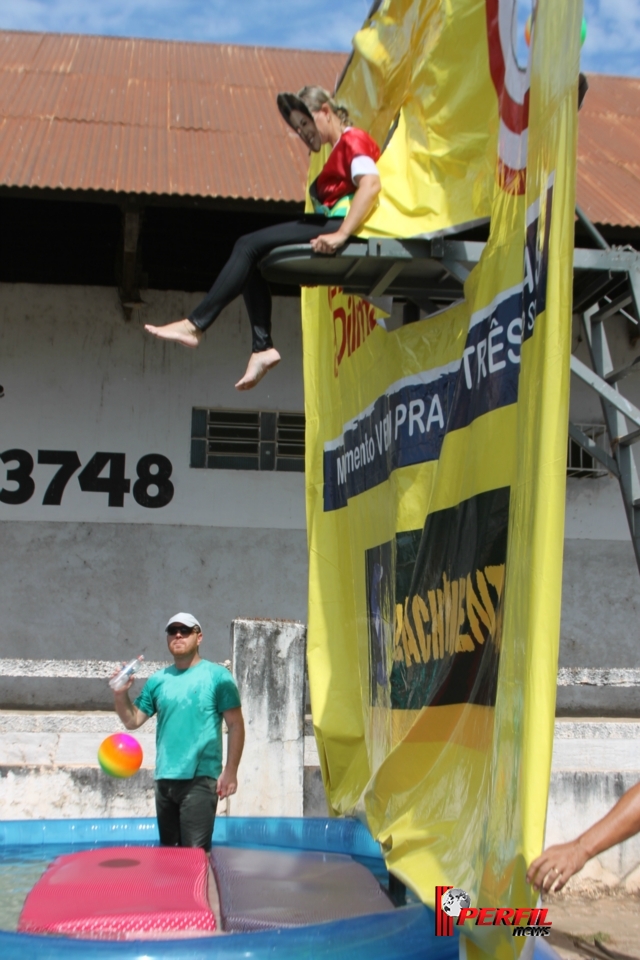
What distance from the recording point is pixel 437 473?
4215 millimetres

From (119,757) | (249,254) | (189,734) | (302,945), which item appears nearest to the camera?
(302,945)

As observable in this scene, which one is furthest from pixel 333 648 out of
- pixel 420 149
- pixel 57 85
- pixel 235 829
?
pixel 57 85

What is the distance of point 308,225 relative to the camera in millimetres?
4355

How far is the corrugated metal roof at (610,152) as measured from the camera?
8859 mm

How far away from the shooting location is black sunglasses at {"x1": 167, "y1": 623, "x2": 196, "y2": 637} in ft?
17.6

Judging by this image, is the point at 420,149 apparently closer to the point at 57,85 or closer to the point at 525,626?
A: the point at 525,626

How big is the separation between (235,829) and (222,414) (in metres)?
5.08

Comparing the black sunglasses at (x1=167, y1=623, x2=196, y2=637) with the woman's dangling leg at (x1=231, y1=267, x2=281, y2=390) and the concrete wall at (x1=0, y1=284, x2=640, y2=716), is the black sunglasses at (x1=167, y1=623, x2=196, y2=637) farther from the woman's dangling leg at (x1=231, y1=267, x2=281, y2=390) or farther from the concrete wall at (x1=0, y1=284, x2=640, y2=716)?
the concrete wall at (x1=0, y1=284, x2=640, y2=716)

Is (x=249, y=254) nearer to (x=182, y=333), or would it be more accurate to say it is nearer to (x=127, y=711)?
(x=182, y=333)

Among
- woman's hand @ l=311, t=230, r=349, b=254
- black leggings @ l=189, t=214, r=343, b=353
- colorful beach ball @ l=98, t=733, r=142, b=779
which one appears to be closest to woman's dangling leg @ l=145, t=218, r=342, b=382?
black leggings @ l=189, t=214, r=343, b=353

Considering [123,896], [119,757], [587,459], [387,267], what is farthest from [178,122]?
[123,896]

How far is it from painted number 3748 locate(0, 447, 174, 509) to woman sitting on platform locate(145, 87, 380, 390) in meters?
5.75

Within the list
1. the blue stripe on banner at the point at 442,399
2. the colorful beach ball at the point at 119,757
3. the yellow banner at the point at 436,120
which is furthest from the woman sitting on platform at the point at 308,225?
the colorful beach ball at the point at 119,757

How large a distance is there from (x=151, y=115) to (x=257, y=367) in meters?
7.06
